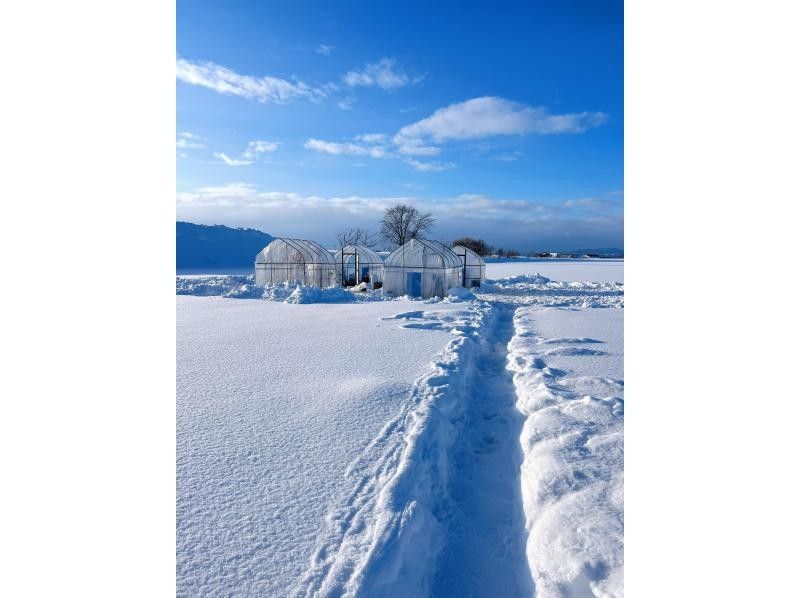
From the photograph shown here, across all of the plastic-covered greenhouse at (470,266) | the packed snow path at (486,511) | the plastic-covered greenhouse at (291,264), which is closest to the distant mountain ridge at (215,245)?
the plastic-covered greenhouse at (291,264)

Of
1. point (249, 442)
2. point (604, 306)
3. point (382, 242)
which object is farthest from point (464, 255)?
point (382, 242)

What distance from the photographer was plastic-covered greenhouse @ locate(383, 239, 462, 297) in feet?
66.1

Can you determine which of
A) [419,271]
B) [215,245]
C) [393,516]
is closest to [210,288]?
[419,271]

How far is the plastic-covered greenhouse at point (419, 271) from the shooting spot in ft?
66.1

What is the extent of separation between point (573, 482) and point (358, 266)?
78.2 ft

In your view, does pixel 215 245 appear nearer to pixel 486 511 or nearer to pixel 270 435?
pixel 270 435

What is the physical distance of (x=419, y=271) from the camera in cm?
2030

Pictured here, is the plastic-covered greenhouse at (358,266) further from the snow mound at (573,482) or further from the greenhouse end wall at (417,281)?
the snow mound at (573,482)

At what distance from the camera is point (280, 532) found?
266 centimetres

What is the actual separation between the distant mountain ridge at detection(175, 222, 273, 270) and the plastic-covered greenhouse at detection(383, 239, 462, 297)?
50.4 meters

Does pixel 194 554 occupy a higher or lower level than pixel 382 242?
lower

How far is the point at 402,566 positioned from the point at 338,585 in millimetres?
479

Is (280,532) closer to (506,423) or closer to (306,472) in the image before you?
(306,472)

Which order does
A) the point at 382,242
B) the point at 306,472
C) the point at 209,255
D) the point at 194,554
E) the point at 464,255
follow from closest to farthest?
the point at 194,554
the point at 306,472
the point at 464,255
the point at 382,242
the point at 209,255
